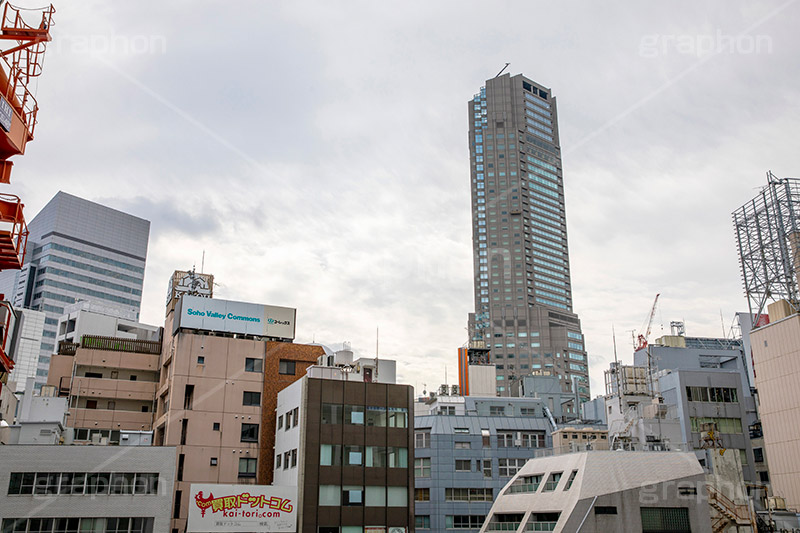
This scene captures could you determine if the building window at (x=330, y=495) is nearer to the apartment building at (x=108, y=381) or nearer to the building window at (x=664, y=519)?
the building window at (x=664, y=519)

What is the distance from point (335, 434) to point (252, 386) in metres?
15.8

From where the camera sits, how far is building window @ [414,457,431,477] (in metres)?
89.7

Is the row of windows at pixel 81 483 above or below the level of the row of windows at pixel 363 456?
below

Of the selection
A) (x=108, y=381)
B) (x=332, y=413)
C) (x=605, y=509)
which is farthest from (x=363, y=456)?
(x=108, y=381)

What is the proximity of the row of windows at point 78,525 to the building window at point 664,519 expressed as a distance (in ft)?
135

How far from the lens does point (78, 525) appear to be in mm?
57625

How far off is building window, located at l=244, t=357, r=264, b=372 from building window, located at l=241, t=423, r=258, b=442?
6.26m

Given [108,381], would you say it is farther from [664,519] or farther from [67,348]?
[664,519]

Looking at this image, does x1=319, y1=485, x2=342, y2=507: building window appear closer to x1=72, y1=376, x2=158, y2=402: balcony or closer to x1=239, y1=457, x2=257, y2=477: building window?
x1=239, y1=457, x2=257, y2=477: building window

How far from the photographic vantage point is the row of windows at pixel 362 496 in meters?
65.1

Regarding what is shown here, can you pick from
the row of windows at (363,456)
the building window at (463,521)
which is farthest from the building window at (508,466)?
the row of windows at (363,456)

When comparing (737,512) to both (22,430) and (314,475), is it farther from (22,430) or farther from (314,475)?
(22,430)

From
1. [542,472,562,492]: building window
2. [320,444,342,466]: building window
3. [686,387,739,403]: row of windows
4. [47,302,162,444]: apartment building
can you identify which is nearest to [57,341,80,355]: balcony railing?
[47,302,162,444]: apartment building

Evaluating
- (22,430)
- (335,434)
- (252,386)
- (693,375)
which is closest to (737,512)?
(693,375)
